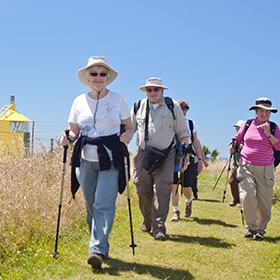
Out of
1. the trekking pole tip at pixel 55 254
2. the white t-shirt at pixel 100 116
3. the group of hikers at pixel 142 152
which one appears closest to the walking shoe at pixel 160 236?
the group of hikers at pixel 142 152

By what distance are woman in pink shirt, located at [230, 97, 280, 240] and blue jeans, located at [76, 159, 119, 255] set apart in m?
2.85

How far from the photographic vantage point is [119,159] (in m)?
4.56

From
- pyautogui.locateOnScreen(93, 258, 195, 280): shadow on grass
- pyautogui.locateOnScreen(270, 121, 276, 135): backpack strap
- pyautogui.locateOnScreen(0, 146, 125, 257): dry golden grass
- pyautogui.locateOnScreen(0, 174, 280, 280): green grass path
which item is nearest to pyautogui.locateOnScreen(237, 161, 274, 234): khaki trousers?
pyautogui.locateOnScreen(0, 174, 280, 280): green grass path

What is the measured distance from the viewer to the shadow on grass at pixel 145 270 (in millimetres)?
4363

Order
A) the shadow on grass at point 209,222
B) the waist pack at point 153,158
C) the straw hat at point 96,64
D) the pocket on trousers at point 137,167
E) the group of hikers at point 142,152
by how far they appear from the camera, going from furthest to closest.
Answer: the shadow on grass at point 209,222 → the pocket on trousers at point 137,167 → the waist pack at point 153,158 → the straw hat at point 96,64 → the group of hikers at point 142,152

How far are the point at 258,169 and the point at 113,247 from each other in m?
2.67

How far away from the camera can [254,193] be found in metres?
6.62

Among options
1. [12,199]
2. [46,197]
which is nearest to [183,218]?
[46,197]

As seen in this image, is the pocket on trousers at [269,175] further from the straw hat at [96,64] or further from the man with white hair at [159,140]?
the straw hat at [96,64]

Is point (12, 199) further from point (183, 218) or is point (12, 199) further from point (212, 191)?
point (212, 191)

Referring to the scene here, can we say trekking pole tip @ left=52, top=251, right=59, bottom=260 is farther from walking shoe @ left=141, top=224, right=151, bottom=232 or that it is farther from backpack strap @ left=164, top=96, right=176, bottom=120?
backpack strap @ left=164, top=96, right=176, bottom=120

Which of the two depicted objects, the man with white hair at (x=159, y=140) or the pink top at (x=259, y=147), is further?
the pink top at (x=259, y=147)

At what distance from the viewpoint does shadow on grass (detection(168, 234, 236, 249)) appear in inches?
232

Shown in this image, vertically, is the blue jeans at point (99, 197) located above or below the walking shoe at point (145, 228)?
above
